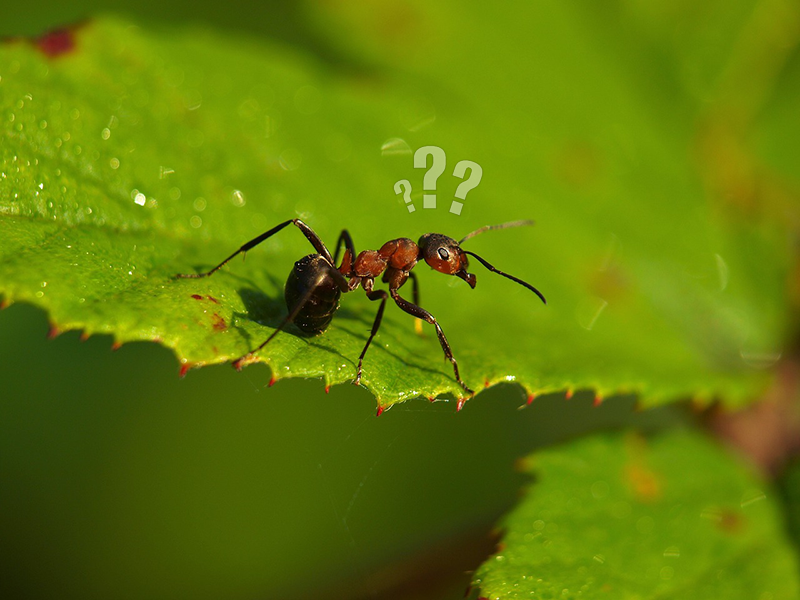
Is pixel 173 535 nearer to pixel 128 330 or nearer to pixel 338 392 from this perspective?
pixel 338 392

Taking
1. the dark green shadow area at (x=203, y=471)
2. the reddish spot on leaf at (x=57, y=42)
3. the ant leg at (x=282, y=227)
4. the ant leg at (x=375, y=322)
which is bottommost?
the dark green shadow area at (x=203, y=471)

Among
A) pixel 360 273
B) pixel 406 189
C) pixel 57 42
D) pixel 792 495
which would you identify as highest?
pixel 57 42

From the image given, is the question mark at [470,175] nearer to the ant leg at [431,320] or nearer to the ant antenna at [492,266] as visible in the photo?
the ant antenna at [492,266]

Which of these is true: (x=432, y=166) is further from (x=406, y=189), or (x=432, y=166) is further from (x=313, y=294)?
(x=313, y=294)

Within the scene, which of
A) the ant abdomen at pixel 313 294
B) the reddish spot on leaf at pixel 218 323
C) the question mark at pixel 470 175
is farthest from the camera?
the question mark at pixel 470 175

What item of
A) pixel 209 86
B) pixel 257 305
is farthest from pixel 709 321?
pixel 209 86

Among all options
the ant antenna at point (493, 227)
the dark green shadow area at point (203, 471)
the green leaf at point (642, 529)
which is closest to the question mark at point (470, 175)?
the ant antenna at point (493, 227)

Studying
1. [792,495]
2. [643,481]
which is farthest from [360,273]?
[792,495]
